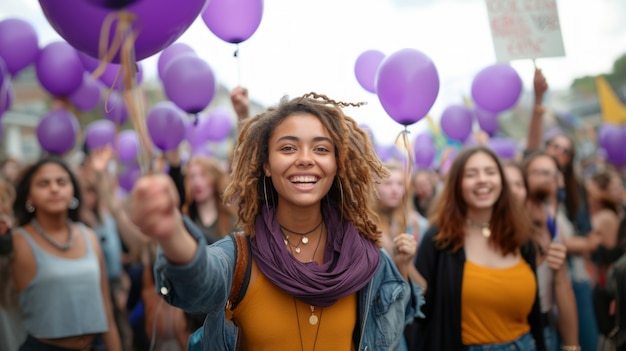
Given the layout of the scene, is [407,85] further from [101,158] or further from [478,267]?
[101,158]

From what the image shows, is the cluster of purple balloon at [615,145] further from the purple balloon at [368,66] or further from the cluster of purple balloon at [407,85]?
the cluster of purple balloon at [407,85]

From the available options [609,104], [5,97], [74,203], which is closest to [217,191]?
[74,203]

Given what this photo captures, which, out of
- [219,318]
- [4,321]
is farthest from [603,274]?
[4,321]

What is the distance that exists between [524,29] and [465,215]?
4.61 ft

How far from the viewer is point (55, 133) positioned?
4562mm

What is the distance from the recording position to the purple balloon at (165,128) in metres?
3.83

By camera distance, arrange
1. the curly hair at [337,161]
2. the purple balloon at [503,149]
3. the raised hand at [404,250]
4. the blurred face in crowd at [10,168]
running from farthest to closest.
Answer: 1. the purple balloon at [503,149]
2. the blurred face in crowd at [10,168]
3. the raised hand at [404,250]
4. the curly hair at [337,161]

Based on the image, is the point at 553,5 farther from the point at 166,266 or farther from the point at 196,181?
the point at 166,266

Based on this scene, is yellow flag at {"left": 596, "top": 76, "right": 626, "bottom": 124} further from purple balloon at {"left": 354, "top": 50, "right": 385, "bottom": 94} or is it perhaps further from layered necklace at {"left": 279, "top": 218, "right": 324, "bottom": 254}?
layered necklace at {"left": 279, "top": 218, "right": 324, "bottom": 254}

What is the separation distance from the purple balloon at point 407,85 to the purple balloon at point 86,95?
138 inches

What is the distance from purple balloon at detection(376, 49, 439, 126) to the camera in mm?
2900

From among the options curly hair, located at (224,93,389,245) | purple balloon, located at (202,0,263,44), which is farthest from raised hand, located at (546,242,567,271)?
purple balloon, located at (202,0,263,44)

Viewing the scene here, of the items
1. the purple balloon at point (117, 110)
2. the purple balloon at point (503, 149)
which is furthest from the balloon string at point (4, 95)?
the purple balloon at point (503, 149)

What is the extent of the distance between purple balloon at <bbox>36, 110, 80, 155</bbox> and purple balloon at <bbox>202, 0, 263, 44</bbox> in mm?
1949
